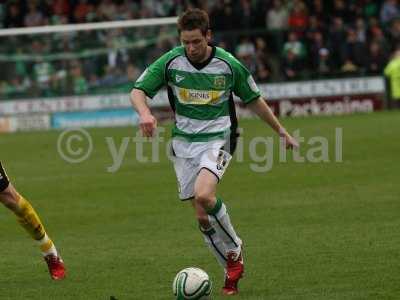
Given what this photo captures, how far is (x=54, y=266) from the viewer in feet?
29.7

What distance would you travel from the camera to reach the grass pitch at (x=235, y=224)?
846 cm

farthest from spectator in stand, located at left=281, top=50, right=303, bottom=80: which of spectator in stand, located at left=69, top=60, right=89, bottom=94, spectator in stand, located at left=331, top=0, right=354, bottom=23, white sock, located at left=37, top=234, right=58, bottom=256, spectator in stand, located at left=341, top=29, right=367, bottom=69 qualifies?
white sock, located at left=37, top=234, right=58, bottom=256

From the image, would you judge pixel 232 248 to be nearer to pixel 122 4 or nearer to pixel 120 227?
pixel 120 227

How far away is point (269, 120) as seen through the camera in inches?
332

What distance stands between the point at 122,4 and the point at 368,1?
22.8 ft

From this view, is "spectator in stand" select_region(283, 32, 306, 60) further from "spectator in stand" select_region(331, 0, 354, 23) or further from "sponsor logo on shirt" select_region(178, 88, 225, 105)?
"sponsor logo on shirt" select_region(178, 88, 225, 105)

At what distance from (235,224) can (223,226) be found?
3.44 metres

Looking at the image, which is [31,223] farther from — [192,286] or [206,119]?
[192,286]

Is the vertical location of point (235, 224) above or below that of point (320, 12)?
below

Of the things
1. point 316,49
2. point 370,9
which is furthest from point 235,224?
point 370,9

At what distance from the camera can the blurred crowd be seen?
27.5m

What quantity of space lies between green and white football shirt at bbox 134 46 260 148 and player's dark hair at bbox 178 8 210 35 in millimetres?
386

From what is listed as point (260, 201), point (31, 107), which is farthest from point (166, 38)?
point (260, 201)

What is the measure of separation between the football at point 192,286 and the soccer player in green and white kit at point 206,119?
1.68ft
